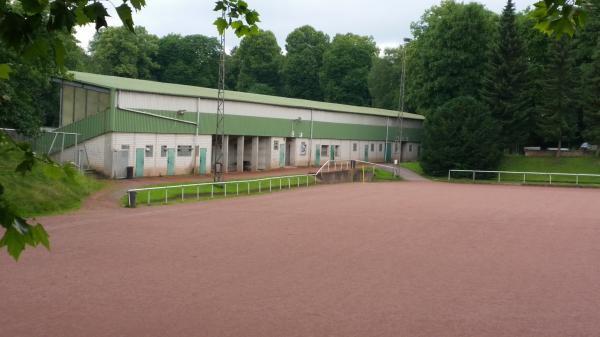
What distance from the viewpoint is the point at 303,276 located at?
1305cm

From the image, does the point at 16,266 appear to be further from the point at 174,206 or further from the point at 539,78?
the point at 539,78

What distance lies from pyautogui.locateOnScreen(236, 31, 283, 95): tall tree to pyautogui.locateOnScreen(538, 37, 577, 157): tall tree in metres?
51.7

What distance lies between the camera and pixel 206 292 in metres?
11.4

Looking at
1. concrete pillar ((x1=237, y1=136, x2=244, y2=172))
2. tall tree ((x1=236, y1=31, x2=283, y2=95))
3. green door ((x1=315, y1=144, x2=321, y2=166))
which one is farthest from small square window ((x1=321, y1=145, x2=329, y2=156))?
tall tree ((x1=236, y1=31, x2=283, y2=95))

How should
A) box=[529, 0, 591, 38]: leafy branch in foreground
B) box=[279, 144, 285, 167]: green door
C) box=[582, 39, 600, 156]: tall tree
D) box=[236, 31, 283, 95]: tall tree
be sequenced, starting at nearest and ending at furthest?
box=[529, 0, 591, 38]: leafy branch in foreground, box=[279, 144, 285, 167]: green door, box=[582, 39, 600, 156]: tall tree, box=[236, 31, 283, 95]: tall tree

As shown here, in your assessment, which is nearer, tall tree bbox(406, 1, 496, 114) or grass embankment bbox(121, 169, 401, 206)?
grass embankment bbox(121, 169, 401, 206)

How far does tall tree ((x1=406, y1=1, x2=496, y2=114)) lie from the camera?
199ft

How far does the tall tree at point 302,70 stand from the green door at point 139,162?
63295 mm

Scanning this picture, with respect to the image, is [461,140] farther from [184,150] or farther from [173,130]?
[173,130]

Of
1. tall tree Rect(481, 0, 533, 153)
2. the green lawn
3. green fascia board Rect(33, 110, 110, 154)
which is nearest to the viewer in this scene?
the green lawn

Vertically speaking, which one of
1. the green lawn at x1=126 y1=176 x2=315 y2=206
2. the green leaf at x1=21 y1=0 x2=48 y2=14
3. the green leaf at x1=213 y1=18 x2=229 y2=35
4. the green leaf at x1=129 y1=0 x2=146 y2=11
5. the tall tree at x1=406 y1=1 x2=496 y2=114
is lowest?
the green lawn at x1=126 y1=176 x2=315 y2=206

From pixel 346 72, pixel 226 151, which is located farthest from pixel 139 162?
pixel 346 72

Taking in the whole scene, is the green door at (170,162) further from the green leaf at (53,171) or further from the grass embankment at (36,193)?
the green leaf at (53,171)

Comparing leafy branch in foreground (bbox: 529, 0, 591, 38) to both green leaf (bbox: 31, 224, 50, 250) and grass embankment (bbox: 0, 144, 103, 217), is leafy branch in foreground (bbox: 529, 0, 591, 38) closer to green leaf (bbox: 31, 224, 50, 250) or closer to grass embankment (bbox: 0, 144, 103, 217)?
green leaf (bbox: 31, 224, 50, 250)
